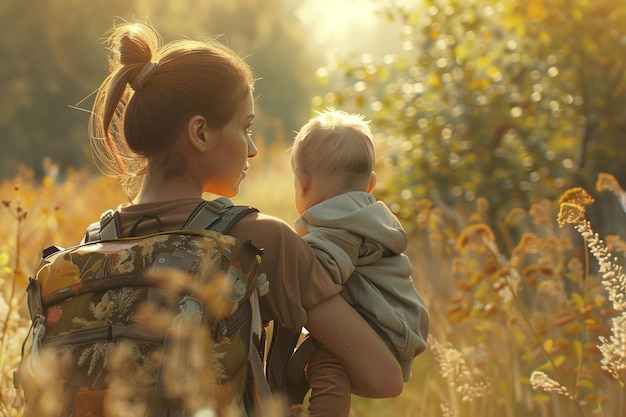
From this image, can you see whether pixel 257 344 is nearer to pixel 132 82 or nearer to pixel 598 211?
pixel 132 82

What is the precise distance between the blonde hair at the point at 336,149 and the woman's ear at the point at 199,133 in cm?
48

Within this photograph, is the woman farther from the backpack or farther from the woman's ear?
the backpack

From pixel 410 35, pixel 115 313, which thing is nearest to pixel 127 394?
pixel 115 313

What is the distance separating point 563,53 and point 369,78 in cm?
140

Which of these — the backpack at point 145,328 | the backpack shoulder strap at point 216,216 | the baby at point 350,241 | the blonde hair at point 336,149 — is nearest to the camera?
the backpack at point 145,328

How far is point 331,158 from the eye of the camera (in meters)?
2.50

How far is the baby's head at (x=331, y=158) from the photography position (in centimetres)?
250

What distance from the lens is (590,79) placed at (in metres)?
5.68

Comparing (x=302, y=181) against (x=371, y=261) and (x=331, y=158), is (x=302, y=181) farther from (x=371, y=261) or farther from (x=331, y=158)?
(x=371, y=261)

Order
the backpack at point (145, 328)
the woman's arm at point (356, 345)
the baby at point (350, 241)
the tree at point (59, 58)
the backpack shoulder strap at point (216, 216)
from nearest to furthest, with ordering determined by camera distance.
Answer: the backpack at point (145, 328) → the backpack shoulder strap at point (216, 216) → the woman's arm at point (356, 345) → the baby at point (350, 241) → the tree at point (59, 58)

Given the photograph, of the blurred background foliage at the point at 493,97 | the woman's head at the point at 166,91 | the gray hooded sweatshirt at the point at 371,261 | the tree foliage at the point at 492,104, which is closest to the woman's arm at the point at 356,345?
the gray hooded sweatshirt at the point at 371,261

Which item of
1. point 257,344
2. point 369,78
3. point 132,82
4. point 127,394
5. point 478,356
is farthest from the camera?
point 369,78

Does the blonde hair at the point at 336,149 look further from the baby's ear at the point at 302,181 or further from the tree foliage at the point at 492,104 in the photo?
the tree foliage at the point at 492,104

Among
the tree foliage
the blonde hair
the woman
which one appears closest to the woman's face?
the woman
